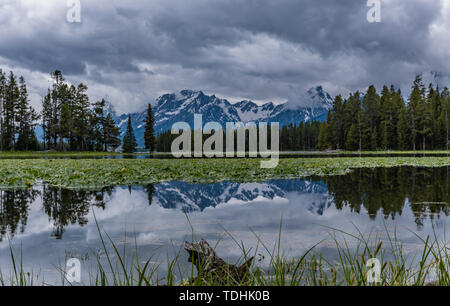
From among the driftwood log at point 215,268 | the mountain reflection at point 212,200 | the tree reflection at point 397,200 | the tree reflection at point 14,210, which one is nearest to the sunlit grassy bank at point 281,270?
Answer: the driftwood log at point 215,268

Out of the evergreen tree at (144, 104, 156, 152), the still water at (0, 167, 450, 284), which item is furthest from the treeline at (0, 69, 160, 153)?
the still water at (0, 167, 450, 284)

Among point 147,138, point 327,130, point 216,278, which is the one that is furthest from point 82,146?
point 216,278

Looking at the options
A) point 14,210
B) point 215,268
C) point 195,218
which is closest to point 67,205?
point 14,210

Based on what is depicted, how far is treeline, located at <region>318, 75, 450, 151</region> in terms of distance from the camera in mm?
60688

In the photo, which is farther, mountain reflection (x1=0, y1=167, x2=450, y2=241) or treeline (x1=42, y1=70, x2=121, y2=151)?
treeline (x1=42, y1=70, x2=121, y2=151)

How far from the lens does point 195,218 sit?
541 centimetres

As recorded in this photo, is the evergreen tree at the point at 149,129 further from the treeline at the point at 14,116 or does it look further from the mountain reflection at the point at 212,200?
the mountain reflection at the point at 212,200

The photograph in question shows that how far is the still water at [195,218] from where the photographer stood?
3615 millimetres

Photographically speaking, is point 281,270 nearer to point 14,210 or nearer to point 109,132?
point 14,210

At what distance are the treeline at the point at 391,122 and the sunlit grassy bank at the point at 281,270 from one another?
65.6 meters

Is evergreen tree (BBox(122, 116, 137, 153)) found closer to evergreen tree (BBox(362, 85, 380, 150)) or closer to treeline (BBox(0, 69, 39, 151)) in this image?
treeline (BBox(0, 69, 39, 151))

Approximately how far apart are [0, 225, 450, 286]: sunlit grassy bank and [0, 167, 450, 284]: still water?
0.47 ft

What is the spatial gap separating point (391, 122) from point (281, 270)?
228ft
